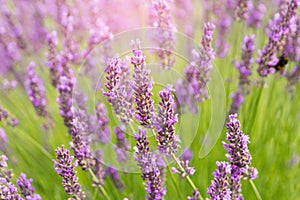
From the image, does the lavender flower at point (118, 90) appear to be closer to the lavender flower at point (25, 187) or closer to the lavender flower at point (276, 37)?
the lavender flower at point (25, 187)

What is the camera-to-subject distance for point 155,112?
1.74 metres

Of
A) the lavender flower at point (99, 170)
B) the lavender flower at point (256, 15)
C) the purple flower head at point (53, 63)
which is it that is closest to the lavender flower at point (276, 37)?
the lavender flower at point (256, 15)

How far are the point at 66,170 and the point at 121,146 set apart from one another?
0.74m

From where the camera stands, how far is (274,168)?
9.45ft

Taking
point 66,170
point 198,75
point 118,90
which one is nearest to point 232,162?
point 118,90

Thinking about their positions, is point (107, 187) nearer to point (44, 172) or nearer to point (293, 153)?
point (44, 172)

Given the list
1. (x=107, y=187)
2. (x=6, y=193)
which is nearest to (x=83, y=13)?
(x=107, y=187)

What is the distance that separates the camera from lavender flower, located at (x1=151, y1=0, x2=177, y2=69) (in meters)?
2.31

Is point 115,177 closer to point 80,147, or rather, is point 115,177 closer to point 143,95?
point 80,147

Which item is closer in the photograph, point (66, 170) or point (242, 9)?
point (66, 170)

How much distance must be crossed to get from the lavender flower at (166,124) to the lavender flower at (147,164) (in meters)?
0.09

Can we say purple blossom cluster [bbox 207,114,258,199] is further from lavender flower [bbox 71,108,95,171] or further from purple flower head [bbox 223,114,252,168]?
lavender flower [bbox 71,108,95,171]

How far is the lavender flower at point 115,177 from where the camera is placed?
8.40 ft

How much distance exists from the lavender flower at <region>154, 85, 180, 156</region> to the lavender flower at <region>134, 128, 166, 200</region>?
0.09 meters
